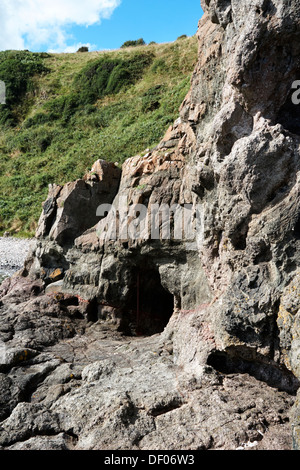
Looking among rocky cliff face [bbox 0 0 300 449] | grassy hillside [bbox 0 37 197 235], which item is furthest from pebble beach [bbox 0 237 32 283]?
rocky cliff face [bbox 0 0 300 449]

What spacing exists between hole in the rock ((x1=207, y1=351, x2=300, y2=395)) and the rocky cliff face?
22mm

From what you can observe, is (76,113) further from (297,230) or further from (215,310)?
(297,230)

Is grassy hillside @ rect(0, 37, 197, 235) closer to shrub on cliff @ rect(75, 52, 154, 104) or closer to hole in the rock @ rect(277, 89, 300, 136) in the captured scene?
shrub on cliff @ rect(75, 52, 154, 104)

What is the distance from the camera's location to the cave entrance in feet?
43.1

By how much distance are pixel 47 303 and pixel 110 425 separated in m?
7.93

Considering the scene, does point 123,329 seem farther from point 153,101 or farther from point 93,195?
point 153,101

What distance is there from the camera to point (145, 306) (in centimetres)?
1362

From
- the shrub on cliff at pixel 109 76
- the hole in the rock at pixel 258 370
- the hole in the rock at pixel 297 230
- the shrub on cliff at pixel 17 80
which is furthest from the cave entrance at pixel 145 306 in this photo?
the shrub on cliff at pixel 17 80

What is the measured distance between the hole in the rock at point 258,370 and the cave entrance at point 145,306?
5642 millimetres

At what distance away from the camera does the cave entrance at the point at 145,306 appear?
13.1 meters

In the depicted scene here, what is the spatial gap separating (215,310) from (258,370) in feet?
4.29

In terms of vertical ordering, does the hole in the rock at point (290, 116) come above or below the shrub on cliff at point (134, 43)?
below

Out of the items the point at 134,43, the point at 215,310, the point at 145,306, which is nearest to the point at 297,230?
the point at 215,310

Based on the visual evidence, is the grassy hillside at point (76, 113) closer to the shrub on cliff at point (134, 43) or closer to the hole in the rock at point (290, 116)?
the shrub on cliff at point (134, 43)
